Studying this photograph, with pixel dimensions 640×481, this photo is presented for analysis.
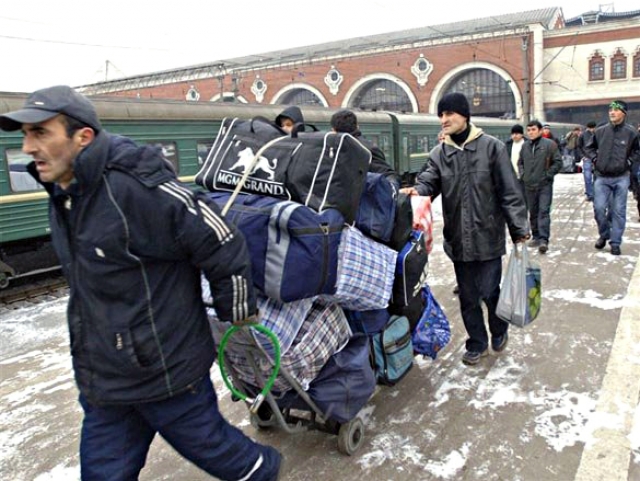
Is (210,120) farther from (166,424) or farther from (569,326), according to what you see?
(166,424)

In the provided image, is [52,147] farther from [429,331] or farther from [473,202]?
[473,202]

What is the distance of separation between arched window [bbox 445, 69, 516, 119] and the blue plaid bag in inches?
1670

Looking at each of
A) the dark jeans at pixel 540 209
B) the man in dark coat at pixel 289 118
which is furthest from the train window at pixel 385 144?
the man in dark coat at pixel 289 118

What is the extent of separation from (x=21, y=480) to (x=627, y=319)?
451cm

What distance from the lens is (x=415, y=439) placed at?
305 cm

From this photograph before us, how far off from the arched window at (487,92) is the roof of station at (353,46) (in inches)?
133

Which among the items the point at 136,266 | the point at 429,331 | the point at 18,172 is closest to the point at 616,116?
the point at 429,331

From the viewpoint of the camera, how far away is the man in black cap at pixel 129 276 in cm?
193

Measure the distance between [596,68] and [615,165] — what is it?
4148cm

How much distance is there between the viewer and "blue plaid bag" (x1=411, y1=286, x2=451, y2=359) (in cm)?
349

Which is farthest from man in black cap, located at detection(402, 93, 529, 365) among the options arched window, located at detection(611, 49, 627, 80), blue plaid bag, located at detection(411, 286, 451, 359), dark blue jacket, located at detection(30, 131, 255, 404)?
arched window, located at detection(611, 49, 627, 80)

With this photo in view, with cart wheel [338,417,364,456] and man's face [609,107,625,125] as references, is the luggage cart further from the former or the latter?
man's face [609,107,625,125]

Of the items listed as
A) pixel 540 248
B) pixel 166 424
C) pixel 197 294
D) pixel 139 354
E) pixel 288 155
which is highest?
pixel 288 155

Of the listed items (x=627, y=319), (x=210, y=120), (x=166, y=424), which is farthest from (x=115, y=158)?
(x=210, y=120)
